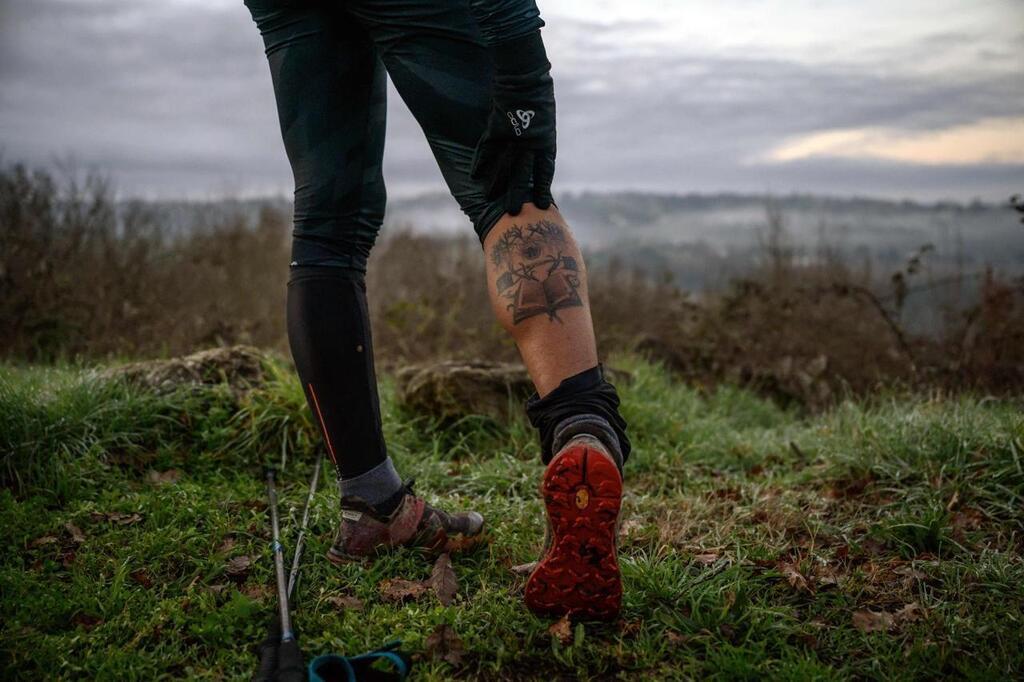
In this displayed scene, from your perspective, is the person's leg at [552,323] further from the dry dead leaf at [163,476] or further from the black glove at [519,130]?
the dry dead leaf at [163,476]

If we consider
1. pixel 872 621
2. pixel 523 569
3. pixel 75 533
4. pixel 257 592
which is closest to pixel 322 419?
pixel 257 592

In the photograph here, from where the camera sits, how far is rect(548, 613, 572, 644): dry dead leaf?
188 centimetres

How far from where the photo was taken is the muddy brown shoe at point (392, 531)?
7.48 feet

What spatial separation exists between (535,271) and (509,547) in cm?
94

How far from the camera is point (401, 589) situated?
7.09 ft

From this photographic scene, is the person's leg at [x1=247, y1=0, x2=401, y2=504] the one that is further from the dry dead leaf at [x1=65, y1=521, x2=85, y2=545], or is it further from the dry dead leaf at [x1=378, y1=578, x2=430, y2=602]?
the dry dead leaf at [x1=65, y1=521, x2=85, y2=545]

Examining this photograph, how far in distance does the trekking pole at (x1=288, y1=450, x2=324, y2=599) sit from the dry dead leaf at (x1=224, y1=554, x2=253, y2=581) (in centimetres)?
13

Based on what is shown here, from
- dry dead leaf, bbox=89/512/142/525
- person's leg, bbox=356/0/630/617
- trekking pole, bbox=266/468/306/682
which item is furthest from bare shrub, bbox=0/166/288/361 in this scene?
person's leg, bbox=356/0/630/617

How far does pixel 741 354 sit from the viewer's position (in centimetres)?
679

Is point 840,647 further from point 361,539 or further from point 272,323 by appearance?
point 272,323

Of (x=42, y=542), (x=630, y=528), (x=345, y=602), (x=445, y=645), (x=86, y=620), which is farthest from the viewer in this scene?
(x=630, y=528)

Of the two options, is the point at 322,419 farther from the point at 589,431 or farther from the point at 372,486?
the point at 589,431

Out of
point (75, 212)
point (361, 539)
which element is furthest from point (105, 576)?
point (75, 212)

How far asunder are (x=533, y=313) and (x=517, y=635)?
2.56ft
